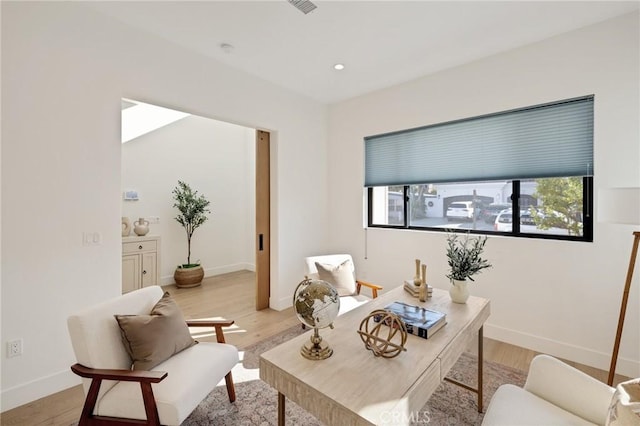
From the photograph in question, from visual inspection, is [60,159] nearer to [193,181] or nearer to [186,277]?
[186,277]

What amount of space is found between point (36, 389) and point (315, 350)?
223 centimetres

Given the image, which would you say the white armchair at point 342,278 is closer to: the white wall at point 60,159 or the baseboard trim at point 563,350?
the baseboard trim at point 563,350

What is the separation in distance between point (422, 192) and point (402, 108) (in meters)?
1.08

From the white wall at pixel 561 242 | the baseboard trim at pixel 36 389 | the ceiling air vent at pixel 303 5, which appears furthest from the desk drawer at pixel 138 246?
the ceiling air vent at pixel 303 5

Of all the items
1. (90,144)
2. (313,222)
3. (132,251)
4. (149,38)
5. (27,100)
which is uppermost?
(149,38)

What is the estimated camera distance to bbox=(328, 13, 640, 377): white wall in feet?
7.66

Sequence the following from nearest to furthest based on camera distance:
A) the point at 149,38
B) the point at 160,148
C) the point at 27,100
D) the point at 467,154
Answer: the point at 27,100, the point at 149,38, the point at 467,154, the point at 160,148

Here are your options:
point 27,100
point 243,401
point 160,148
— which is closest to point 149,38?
point 27,100

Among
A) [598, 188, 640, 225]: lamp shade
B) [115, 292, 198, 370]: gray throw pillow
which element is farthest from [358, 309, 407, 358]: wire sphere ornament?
[598, 188, 640, 225]: lamp shade

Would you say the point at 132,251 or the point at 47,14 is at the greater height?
the point at 47,14

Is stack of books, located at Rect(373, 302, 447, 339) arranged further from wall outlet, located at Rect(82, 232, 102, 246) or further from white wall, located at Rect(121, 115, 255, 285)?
white wall, located at Rect(121, 115, 255, 285)

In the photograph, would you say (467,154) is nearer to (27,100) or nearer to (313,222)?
(313,222)

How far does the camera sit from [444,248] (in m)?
3.27

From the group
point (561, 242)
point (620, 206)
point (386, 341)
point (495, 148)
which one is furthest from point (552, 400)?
point (495, 148)
